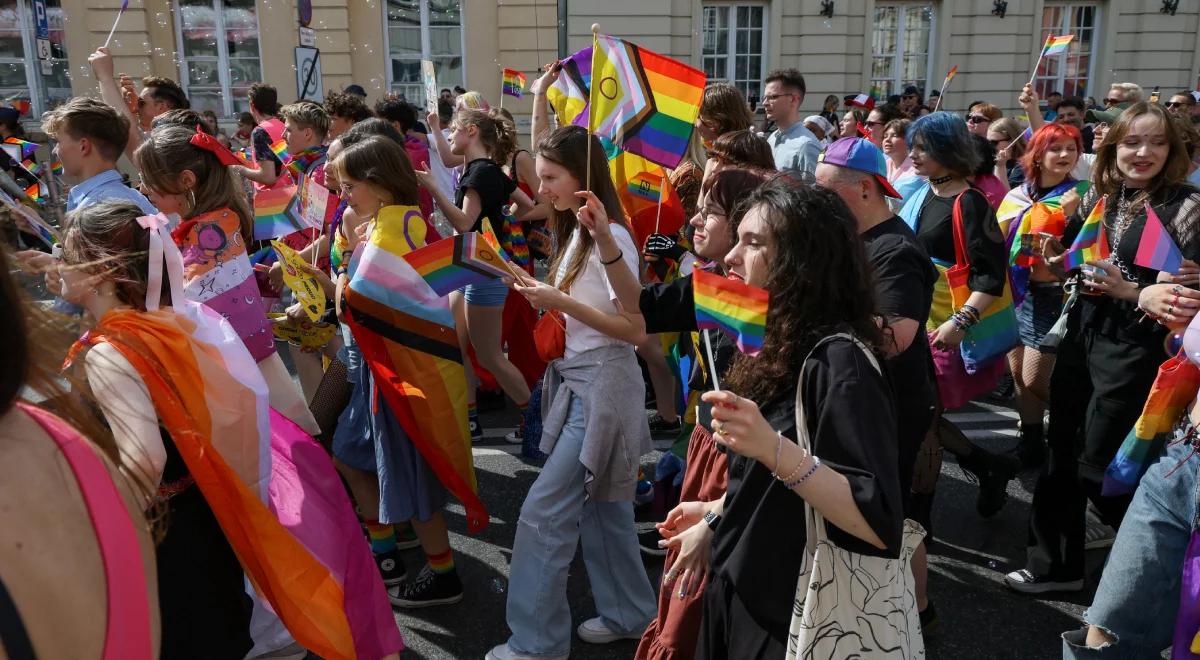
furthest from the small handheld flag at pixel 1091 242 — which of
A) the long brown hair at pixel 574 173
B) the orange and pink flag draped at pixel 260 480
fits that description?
the orange and pink flag draped at pixel 260 480

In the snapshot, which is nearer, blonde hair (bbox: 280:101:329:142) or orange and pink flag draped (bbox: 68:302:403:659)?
orange and pink flag draped (bbox: 68:302:403:659)

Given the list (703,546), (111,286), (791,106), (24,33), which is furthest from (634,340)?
(24,33)

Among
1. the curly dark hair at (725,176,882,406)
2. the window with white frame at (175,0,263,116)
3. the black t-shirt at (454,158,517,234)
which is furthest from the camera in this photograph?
the window with white frame at (175,0,263,116)

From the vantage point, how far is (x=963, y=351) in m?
3.89

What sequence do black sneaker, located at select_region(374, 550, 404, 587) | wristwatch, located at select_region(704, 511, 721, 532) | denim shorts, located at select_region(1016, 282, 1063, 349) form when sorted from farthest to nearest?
1. denim shorts, located at select_region(1016, 282, 1063, 349)
2. black sneaker, located at select_region(374, 550, 404, 587)
3. wristwatch, located at select_region(704, 511, 721, 532)

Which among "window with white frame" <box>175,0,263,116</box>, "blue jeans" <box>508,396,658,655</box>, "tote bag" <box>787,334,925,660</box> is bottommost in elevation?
"blue jeans" <box>508,396,658,655</box>

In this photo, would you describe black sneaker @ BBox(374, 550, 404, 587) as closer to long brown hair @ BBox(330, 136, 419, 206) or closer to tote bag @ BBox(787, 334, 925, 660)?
long brown hair @ BBox(330, 136, 419, 206)

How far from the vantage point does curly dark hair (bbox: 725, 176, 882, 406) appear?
194cm

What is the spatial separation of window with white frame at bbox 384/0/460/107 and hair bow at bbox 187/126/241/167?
13470mm

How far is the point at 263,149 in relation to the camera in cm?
662

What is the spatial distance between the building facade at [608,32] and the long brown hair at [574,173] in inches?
485

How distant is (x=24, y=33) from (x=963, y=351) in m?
17.0

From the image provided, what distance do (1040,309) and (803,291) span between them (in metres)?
3.76

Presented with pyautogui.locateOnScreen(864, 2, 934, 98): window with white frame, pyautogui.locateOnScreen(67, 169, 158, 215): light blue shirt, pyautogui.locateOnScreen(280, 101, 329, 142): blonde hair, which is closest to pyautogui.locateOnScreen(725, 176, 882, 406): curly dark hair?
pyautogui.locateOnScreen(67, 169, 158, 215): light blue shirt
